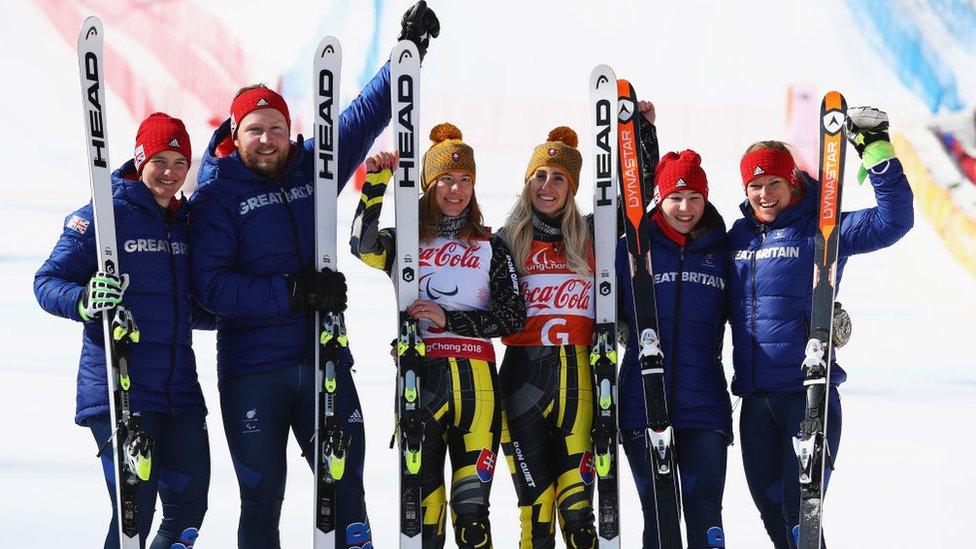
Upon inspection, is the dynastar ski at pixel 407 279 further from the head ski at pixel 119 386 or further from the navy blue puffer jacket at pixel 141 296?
the head ski at pixel 119 386

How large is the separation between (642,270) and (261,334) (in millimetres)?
1186

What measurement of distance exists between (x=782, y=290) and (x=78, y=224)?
213 centimetres

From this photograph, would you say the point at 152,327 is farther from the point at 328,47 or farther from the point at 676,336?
the point at 676,336

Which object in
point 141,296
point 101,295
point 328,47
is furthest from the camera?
point 328,47

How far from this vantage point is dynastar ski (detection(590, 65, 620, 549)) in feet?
11.7

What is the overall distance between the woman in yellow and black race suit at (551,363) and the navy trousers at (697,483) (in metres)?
0.17

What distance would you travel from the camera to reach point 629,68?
39.8 feet

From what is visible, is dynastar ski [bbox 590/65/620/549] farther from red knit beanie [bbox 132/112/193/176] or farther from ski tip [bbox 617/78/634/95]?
red knit beanie [bbox 132/112/193/176]

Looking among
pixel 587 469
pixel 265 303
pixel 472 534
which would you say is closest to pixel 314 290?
pixel 265 303

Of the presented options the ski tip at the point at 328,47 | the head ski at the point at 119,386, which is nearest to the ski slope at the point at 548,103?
the ski tip at the point at 328,47

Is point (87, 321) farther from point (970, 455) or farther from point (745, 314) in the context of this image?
point (970, 455)

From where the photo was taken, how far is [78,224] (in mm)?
3482

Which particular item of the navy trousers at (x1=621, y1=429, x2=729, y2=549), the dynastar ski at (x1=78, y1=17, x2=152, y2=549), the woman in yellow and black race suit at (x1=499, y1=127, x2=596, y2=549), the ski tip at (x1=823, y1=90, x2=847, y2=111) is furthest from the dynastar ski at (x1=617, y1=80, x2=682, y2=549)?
the dynastar ski at (x1=78, y1=17, x2=152, y2=549)

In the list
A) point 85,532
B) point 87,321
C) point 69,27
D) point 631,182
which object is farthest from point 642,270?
point 69,27
